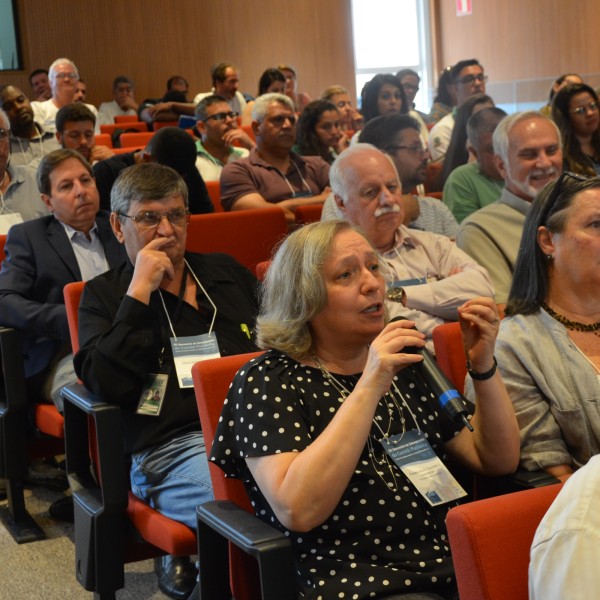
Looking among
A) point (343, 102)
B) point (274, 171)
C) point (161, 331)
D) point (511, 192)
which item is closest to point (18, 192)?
point (274, 171)

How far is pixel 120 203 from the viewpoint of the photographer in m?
2.68

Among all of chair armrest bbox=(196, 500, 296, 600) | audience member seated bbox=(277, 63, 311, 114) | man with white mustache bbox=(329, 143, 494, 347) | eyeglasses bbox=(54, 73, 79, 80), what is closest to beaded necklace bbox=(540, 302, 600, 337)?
man with white mustache bbox=(329, 143, 494, 347)

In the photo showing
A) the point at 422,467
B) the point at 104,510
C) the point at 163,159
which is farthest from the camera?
the point at 163,159

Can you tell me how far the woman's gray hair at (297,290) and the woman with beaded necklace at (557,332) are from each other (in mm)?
464

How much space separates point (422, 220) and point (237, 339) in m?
1.28

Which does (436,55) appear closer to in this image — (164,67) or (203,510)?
(164,67)

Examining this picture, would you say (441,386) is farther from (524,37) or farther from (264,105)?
(524,37)

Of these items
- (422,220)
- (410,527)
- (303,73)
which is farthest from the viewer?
(303,73)

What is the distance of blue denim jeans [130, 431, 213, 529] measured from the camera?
7.32 feet

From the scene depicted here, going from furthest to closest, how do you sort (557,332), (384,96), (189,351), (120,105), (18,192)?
(120,105) → (384,96) → (18,192) → (189,351) → (557,332)

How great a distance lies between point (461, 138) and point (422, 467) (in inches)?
129

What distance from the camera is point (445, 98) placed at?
7520 mm

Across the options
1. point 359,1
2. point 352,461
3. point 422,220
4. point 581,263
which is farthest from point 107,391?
point 359,1

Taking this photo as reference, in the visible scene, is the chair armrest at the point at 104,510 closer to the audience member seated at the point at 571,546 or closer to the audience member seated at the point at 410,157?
the audience member seated at the point at 571,546
